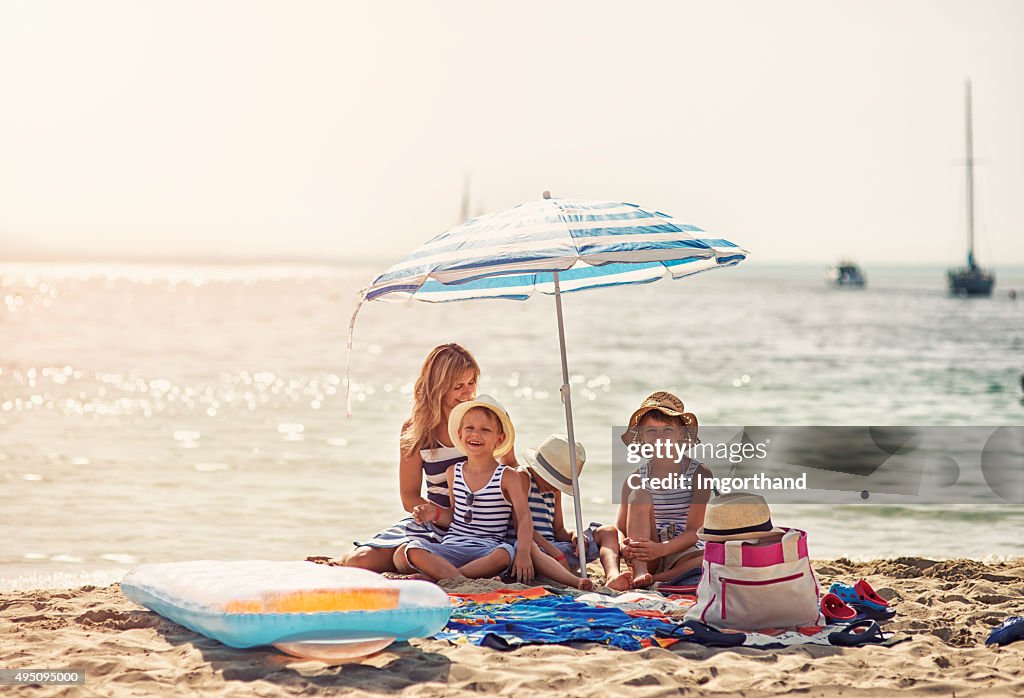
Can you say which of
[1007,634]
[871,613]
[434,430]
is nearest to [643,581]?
[871,613]

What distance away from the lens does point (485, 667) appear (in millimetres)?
4266

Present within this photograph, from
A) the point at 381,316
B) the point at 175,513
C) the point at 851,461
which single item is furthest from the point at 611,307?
the point at 175,513

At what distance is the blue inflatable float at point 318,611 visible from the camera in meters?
4.30

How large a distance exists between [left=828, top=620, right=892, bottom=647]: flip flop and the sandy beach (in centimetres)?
10

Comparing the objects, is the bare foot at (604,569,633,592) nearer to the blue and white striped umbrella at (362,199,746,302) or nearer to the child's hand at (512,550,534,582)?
the child's hand at (512,550,534,582)

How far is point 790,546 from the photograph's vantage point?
15.3 ft

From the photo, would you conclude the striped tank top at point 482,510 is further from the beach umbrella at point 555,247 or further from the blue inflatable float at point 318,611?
the blue inflatable float at point 318,611

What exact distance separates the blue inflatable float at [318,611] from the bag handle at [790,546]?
1.37 meters

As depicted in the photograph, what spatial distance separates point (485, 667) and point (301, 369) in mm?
17828

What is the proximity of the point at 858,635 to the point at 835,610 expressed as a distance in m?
0.39

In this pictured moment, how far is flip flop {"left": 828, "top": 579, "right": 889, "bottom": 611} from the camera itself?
5.29 metres

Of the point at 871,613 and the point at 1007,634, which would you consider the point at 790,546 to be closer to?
the point at 871,613

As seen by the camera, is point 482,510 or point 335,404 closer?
point 482,510

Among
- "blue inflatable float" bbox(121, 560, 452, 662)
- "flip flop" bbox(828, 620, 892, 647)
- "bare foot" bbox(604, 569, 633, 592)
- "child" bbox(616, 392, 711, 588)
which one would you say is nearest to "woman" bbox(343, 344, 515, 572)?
"child" bbox(616, 392, 711, 588)
